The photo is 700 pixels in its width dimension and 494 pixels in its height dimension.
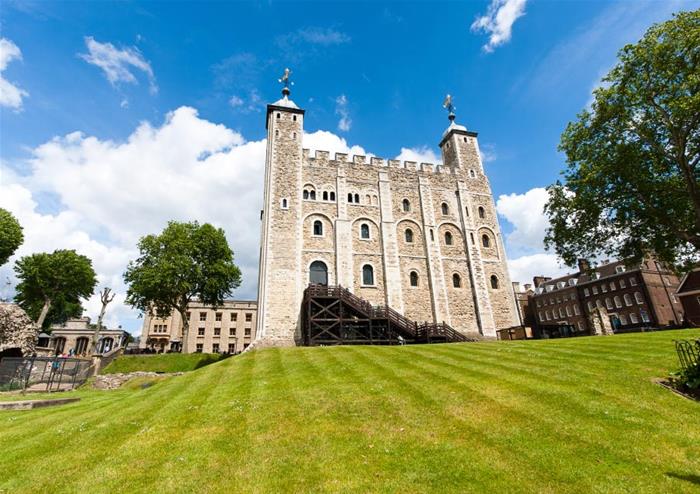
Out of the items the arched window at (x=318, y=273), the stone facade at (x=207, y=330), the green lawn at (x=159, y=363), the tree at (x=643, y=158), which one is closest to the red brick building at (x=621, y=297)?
the tree at (x=643, y=158)

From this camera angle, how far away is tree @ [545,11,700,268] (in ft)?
51.7

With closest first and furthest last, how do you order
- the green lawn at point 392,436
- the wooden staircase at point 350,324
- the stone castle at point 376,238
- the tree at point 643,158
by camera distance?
the green lawn at point 392,436 → the tree at point 643,158 → the wooden staircase at point 350,324 → the stone castle at point 376,238

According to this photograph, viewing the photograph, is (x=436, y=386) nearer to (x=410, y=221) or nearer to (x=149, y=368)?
(x=410, y=221)

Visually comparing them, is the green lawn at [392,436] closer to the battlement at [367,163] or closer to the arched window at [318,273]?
the arched window at [318,273]

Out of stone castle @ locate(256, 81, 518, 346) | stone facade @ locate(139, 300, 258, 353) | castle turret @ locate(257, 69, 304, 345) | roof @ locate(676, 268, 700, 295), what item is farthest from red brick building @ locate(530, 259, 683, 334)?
stone facade @ locate(139, 300, 258, 353)

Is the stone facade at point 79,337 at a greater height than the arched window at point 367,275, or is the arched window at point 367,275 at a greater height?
the arched window at point 367,275

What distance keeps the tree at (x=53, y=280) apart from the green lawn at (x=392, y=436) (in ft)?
132

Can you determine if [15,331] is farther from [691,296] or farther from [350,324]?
[691,296]

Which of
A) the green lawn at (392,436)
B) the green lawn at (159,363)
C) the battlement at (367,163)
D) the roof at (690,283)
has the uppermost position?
the battlement at (367,163)

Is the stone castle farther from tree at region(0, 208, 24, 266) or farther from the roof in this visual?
tree at region(0, 208, 24, 266)

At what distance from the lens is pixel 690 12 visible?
1548 centimetres

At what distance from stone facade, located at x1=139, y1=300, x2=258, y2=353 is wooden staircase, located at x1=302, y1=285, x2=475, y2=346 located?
30632 millimetres

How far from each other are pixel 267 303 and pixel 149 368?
499 inches

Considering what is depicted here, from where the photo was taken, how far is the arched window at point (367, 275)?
28.6 m
